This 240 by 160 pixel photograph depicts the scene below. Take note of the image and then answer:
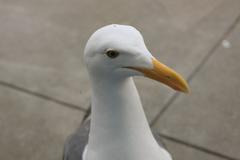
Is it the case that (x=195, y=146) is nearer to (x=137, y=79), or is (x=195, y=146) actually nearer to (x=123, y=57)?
(x=137, y=79)

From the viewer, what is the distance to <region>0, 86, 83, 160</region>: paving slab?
2902mm

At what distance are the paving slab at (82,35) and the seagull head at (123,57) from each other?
50.0 inches

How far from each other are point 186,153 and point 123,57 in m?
1.24

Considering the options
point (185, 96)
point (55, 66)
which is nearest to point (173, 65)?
point (185, 96)

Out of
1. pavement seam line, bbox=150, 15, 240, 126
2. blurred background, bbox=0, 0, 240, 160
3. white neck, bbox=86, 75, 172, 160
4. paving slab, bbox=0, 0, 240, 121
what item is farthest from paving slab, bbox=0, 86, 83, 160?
white neck, bbox=86, 75, 172, 160

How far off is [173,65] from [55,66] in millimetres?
795

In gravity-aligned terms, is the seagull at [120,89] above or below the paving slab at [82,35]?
above

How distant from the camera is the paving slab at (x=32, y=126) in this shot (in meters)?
2.90

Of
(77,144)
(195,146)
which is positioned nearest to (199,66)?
(195,146)

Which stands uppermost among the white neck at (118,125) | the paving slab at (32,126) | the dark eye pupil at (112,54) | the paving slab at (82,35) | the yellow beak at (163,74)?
the dark eye pupil at (112,54)

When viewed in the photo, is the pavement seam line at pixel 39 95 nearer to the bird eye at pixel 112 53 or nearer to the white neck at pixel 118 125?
the white neck at pixel 118 125

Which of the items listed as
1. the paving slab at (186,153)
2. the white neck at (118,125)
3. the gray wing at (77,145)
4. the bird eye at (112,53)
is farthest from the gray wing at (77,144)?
the bird eye at (112,53)

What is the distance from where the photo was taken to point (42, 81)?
10.9 feet

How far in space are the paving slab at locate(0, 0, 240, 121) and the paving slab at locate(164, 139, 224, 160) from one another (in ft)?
0.88
